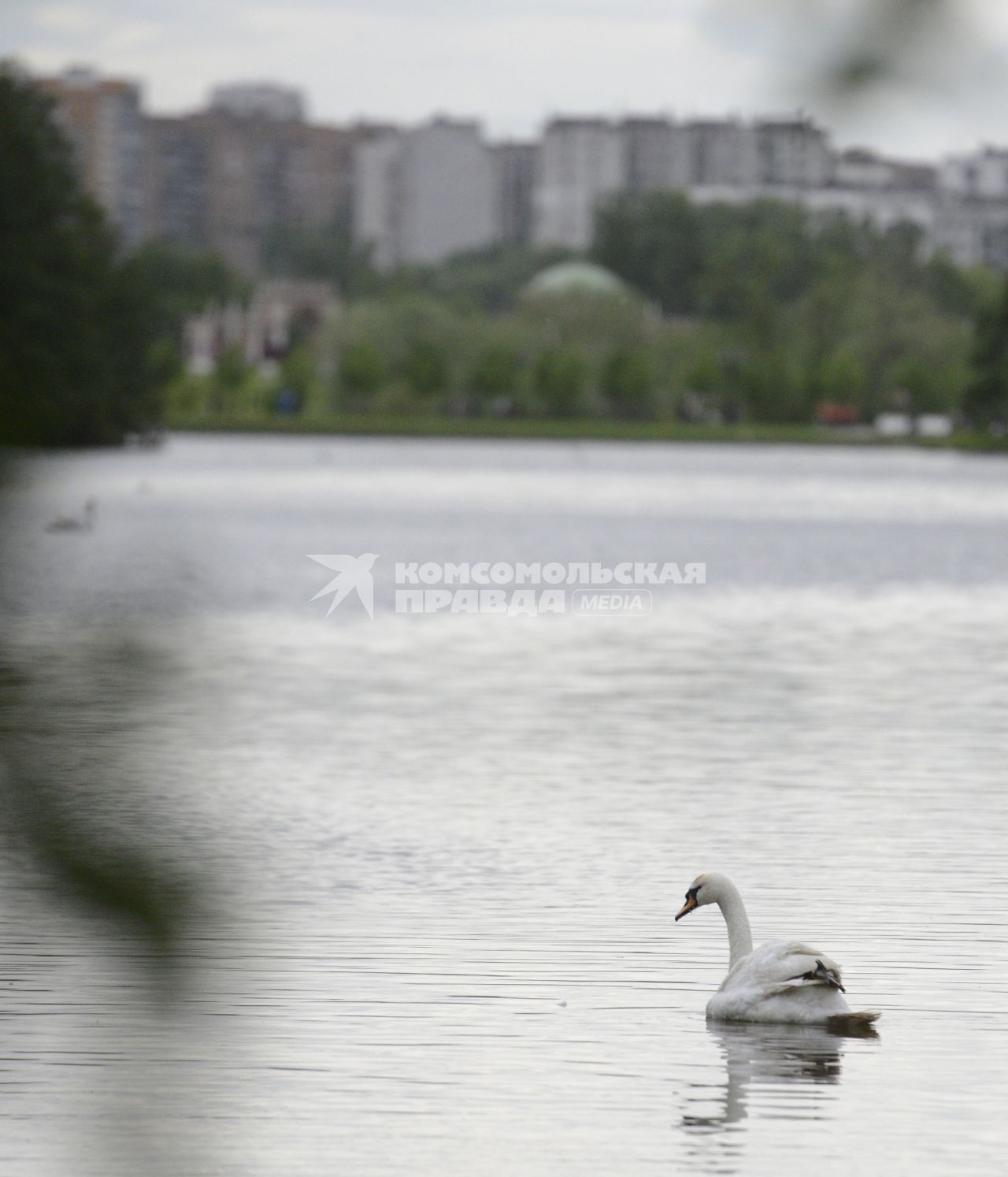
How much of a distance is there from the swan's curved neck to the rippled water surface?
0.34 metres

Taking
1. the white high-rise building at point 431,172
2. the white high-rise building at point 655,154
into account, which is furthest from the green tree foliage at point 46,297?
the white high-rise building at point 655,154

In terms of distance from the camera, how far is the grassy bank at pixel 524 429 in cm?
16625

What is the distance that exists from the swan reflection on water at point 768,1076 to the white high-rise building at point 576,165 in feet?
23.1

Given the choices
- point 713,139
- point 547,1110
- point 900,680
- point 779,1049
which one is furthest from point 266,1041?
point 900,680

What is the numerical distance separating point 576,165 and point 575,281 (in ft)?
601

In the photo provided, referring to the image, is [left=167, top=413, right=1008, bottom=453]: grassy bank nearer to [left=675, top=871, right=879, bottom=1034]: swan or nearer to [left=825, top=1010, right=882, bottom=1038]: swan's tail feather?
[left=675, top=871, right=879, bottom=1034]: swan

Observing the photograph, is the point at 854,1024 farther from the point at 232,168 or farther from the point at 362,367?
the point at 362,367

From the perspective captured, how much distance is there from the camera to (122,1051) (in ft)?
8.49

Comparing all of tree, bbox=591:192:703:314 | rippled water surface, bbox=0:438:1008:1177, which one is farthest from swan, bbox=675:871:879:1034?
tree, bbox=591:192:703:314

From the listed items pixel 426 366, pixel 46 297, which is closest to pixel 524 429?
pixel 426 366

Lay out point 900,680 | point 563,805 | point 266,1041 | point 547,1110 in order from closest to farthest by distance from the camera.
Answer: point 547,1110, point 266,1041, point 563,805, point 900,680

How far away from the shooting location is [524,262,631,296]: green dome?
17662 cm

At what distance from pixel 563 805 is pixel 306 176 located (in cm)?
1560

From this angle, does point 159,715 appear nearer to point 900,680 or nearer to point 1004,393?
point 900,680
